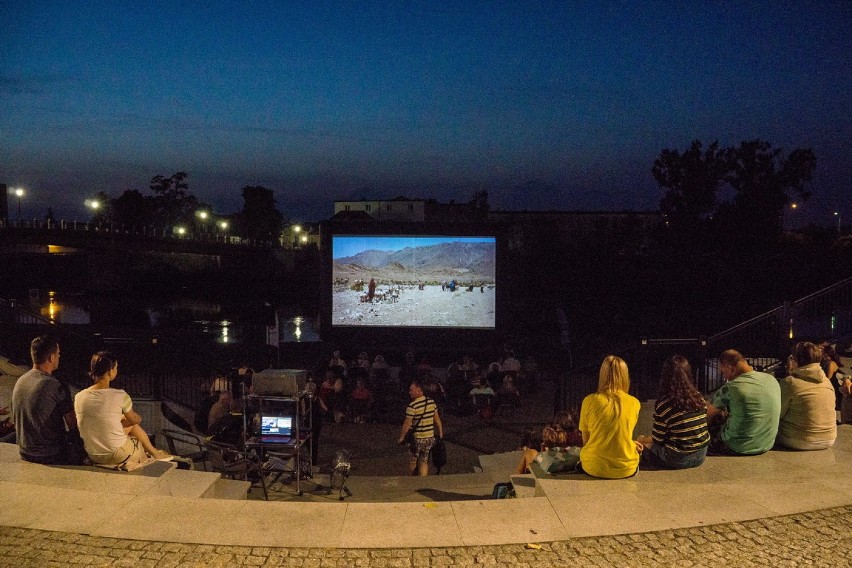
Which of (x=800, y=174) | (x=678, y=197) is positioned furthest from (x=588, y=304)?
(x=800, y=174)

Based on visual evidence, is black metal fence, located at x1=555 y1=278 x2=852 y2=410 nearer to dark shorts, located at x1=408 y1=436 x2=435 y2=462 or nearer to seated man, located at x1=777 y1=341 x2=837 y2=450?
seated man, located at x1=777 y1=341 x2=837 y2=450

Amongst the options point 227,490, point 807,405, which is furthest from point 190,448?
point 807,405

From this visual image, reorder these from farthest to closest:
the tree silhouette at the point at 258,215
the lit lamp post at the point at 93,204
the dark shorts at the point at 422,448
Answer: the tree silhouette at the point at 258,215 < the lit lamp post at the point at 93,204 < the dark shorts at the point at 422,448

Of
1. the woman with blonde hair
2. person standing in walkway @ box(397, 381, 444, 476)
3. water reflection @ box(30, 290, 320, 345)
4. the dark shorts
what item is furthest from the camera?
water reflection @ box(30, 290, 320, 345)

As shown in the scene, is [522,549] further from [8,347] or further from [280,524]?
[8,347]

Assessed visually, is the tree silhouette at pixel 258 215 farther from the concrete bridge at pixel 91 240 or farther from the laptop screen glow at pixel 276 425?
the laptop screen glow at pixel 276 425

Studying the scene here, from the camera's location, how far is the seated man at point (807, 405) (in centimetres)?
623

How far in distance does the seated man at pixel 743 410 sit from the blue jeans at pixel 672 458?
57cm

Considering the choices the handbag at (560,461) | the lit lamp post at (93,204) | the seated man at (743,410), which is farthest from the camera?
the lit lamp post at (93,204)

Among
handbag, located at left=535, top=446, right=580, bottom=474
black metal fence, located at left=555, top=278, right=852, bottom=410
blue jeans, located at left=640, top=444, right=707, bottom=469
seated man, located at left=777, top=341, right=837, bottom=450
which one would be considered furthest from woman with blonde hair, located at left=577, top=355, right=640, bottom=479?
black metal fence, located at left=555, top=278, right=852, bottom=410

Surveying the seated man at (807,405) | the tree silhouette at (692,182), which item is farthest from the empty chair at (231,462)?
the tree silhouette at (692,182)

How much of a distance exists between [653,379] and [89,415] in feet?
36.4

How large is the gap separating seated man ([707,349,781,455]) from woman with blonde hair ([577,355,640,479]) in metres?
1.23

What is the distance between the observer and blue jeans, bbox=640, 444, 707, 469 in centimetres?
566
